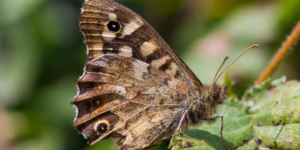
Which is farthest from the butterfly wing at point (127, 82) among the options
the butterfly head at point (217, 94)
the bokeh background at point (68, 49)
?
the bokeh background at point (68, 49)

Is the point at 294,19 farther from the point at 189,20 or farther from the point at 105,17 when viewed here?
the point at 105,17

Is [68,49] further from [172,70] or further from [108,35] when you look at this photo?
[172,70]

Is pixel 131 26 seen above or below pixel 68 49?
below

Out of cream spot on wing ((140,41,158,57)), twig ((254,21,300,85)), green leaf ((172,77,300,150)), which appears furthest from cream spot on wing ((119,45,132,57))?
twig ((254,21,300,85))

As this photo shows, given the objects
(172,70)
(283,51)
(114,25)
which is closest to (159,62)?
(172,70)

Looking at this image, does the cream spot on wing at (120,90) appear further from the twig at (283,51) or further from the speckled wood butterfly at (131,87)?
the twig at (283,51)
